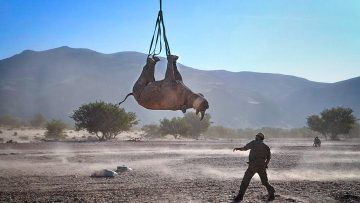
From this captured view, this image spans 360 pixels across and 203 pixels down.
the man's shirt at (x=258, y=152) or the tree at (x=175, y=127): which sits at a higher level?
the tree at (x=175, y=127)

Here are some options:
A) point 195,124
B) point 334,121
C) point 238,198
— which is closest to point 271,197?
point 238,198

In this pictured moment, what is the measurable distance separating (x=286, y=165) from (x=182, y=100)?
60.0ft

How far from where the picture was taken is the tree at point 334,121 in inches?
2680

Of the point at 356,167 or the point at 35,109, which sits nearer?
the point at 356,167

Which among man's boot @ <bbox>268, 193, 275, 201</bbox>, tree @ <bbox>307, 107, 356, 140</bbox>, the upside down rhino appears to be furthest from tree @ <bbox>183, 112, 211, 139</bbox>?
the upside down rhino

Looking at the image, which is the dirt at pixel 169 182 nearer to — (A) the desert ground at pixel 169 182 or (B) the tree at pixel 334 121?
(A) the desert ground at pixel 169 182

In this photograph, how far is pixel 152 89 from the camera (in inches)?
297

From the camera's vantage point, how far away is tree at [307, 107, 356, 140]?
223 ft

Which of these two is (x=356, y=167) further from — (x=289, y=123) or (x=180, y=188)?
(x=289, y=123)

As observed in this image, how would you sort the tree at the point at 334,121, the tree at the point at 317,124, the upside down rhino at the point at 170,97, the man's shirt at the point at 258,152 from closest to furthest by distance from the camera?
the upside down rhino at the point at 170,97, the man's shirt at the point at 258,152, the tree at the point at 334,121, the tree at the point at 317,124

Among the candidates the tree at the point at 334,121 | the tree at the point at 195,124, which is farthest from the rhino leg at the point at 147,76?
the tree at the point at 195,124

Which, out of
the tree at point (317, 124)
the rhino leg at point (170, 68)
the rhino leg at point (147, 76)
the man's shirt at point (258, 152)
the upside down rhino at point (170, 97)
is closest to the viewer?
the upside down rhino at point (170, 97)

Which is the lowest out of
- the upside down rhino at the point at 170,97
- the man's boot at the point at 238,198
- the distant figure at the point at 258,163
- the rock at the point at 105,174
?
the man's boot at the point at 238,198

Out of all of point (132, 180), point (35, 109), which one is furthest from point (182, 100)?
point (35, 109)
